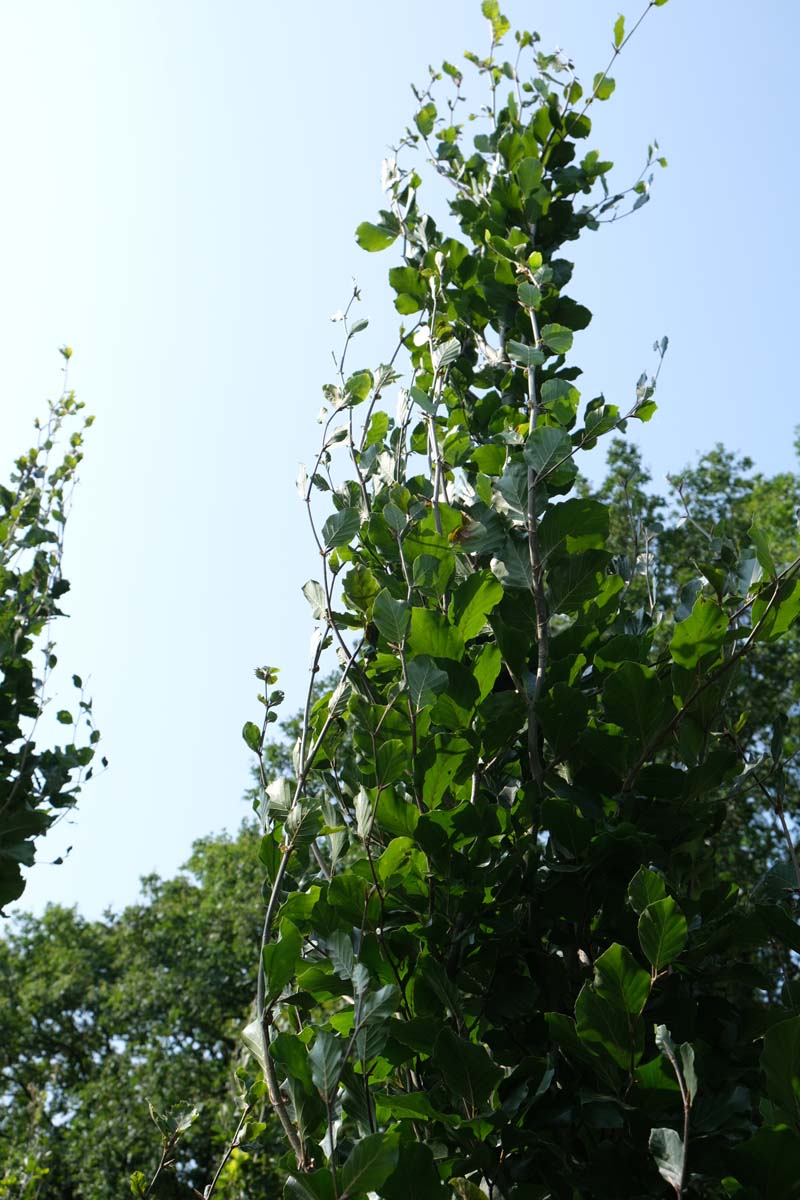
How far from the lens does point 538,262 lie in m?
1.83

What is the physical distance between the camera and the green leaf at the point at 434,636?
137cm

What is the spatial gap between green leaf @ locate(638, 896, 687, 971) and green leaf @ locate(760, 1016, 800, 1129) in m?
0.13

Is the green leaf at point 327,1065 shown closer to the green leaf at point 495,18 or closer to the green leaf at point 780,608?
the green leaf at point 780,608

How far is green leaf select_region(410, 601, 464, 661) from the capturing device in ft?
4.50

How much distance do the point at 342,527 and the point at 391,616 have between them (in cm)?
26

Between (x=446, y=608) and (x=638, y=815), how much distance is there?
44cm

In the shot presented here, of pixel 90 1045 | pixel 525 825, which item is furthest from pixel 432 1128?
pixel 90 1045

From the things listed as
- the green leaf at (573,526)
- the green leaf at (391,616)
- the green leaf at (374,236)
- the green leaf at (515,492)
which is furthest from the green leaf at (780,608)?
the green leaf at (374,236)

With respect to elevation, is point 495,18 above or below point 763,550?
above

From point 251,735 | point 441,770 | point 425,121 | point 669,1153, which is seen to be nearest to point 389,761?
point 441,770

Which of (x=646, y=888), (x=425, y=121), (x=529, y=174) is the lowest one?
(x=646, y=888)

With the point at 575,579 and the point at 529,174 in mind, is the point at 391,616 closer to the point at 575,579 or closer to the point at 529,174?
the point at 575,579

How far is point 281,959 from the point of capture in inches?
47.4

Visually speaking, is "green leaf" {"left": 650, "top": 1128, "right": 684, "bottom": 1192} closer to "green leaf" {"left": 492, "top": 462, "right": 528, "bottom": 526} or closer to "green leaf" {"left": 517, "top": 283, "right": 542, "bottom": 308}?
"green leaf" {"left": 492, "top": 462, "right": 528, "bottom": 526}
